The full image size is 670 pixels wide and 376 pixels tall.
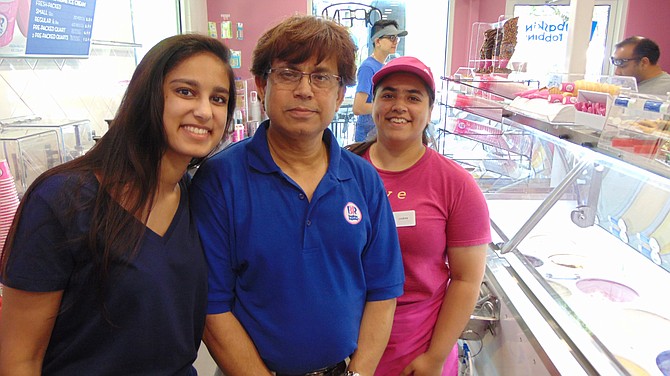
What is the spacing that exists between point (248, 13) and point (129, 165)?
5.81 meters

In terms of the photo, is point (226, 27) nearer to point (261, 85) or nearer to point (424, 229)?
point (261, 85)

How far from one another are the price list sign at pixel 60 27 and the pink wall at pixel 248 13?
329cm

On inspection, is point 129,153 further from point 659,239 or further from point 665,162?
point 659,239

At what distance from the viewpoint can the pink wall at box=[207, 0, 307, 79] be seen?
636cm

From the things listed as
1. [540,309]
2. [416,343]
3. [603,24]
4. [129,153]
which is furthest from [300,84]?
[603,24]

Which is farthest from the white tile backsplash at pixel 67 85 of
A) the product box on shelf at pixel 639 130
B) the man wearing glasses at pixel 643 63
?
the man wearing glasses at pixel 643 63

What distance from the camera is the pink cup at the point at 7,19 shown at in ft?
7.53

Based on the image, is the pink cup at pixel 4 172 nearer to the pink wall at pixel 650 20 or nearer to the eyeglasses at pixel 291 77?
the eyeglasses at pixel 291 77

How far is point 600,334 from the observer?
136cm

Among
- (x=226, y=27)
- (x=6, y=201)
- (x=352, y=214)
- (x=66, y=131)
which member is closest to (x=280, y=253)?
(x=352, y=214)

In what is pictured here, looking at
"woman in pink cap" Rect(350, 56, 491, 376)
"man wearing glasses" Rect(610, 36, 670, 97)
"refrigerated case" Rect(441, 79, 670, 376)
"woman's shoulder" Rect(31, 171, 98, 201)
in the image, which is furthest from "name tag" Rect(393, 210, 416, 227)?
"man wearing glasses" Rect(610, 36, 670, 97)

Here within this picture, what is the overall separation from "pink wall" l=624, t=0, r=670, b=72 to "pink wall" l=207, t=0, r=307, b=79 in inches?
168

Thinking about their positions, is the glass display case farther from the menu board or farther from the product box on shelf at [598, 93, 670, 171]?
the product box on shelf at [598, 93, 670, 171]

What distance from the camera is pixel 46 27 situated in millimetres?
2670
